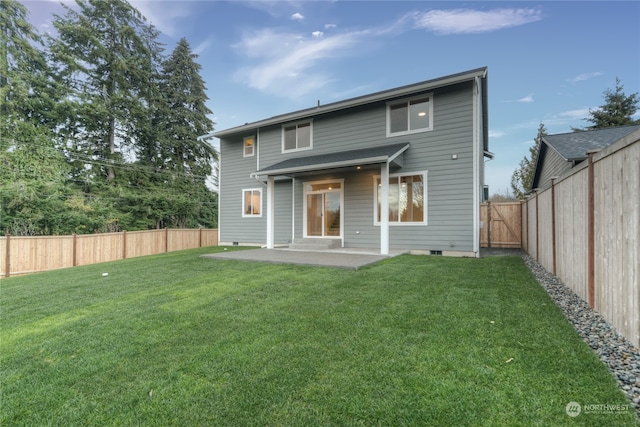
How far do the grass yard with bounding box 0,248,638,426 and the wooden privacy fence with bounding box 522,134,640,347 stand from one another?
1.56 feet

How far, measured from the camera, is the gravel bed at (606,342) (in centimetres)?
199

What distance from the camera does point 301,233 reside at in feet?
36.5

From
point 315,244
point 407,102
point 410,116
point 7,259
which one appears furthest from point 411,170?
point 7,259

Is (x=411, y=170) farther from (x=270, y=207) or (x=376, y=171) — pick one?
(x=270, y=207)

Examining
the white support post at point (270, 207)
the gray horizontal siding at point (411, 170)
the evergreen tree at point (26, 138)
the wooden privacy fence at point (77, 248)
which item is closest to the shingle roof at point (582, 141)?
the gray horizontal siding at point (411, 170)

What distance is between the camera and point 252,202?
41.6 feet

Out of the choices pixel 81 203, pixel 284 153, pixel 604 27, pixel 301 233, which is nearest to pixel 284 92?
pixel 284 153

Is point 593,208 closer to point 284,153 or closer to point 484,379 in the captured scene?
point 484,379

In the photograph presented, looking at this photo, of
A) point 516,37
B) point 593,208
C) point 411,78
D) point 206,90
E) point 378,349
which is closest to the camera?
point 378,349

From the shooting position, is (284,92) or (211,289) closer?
(211,289)

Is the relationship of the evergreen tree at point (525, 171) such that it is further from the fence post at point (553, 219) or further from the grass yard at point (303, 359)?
the grass yard at point (303, 359)

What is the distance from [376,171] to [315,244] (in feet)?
11.1

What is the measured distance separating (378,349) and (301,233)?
8628 mm

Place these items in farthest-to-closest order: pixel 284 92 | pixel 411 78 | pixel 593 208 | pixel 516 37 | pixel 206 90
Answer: pixel 206 90, pixel 284 92, pixel 411 78, pixel 516 37, pixel 593 208
